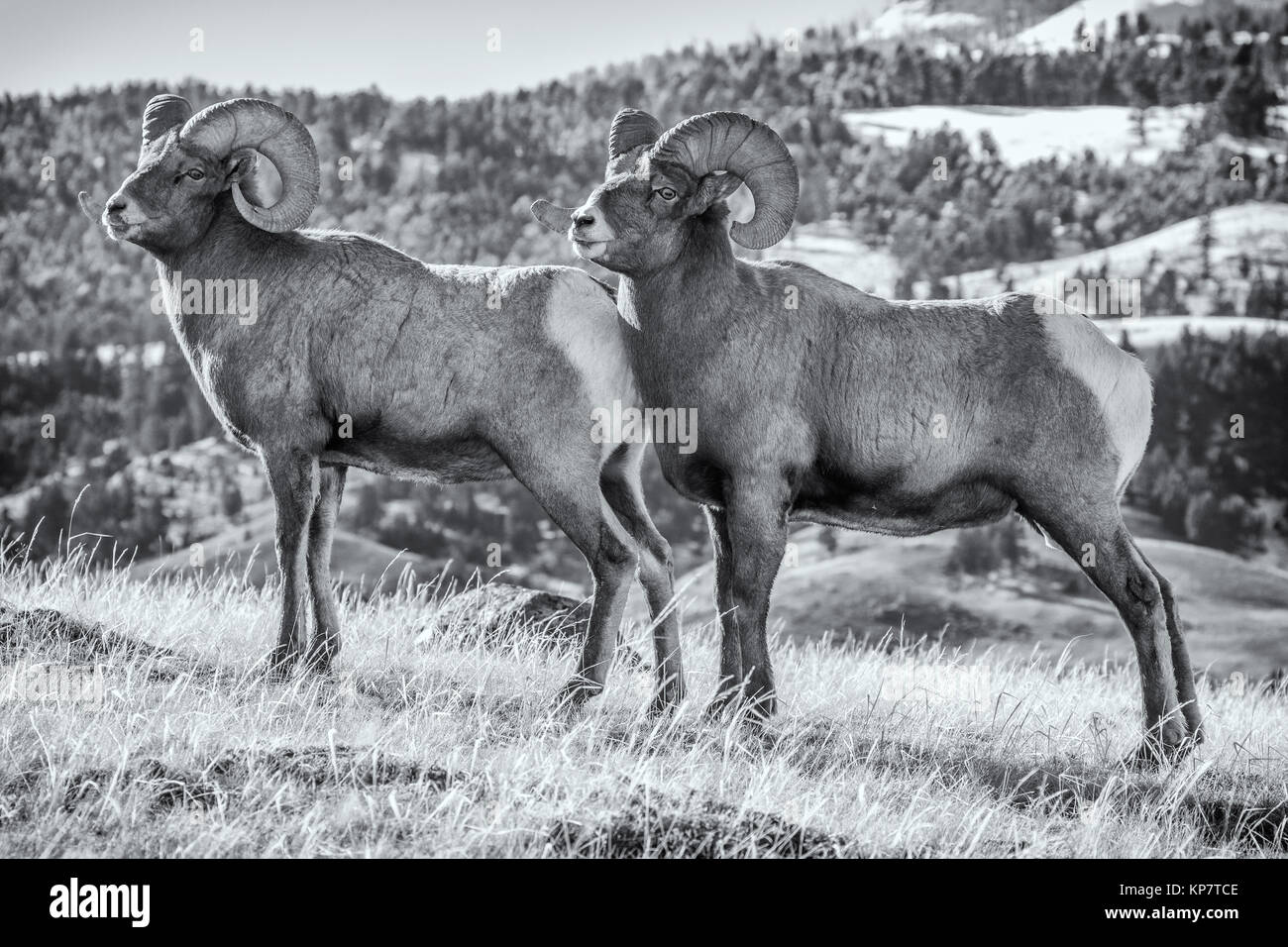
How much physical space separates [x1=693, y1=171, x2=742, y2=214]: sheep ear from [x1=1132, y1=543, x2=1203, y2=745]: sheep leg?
3287 mm

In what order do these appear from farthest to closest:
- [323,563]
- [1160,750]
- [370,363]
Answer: [323,563] < [370,363] < [1160,750]

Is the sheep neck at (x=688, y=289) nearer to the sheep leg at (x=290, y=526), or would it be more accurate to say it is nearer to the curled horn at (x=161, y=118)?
the sheep leg at (x=290, y=526)

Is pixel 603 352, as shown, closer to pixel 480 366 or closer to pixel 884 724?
pixel 480 366

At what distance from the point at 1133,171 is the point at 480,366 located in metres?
119

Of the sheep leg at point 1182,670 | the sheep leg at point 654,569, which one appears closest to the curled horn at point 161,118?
the sheep leg at point 654,569

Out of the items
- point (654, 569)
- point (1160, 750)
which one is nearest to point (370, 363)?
point (654, 569)

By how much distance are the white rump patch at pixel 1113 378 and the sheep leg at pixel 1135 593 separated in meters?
0.37

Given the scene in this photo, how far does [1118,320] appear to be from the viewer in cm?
9000

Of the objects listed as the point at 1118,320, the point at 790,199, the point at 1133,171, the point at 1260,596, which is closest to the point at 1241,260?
the point at 1118,320

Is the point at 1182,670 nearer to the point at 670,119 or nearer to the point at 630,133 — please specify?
the point at 630,133

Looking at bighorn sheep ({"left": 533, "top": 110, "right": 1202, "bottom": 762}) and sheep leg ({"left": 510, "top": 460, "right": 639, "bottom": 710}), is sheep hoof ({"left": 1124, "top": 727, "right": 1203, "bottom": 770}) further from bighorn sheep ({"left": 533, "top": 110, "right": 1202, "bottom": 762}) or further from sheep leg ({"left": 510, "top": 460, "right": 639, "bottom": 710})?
sheep leg ({"left": 510, "top": 460, "right": 639, "bottom": 710})

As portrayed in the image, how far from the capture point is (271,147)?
867cm

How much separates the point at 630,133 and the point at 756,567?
9.62ft

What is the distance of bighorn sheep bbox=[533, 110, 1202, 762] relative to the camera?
8.09 metres
